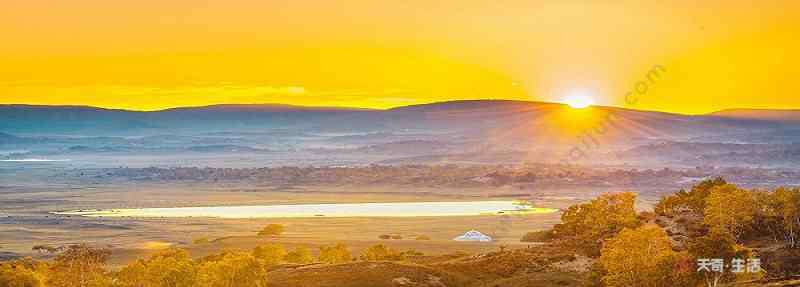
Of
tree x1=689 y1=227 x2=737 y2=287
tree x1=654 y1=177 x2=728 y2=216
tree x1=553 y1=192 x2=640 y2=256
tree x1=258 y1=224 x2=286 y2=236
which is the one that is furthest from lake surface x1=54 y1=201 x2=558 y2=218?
tree x1=689 y1=227 x2=737 y2=287

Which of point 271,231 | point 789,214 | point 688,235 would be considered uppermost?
point 789,214

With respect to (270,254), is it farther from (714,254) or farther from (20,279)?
(714,254)

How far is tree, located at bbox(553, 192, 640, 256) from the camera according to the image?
68875 mm

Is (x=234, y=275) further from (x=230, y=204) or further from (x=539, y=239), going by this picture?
(x=230, y=204)

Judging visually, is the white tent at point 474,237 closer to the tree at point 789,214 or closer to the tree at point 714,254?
the tree at point 789,214

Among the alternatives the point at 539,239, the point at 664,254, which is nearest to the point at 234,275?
the point at 664,254

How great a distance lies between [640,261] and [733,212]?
18.7 metres

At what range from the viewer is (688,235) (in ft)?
215

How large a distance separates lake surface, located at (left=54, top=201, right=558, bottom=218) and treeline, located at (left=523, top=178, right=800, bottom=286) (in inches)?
2277

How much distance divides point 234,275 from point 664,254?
1823 cm

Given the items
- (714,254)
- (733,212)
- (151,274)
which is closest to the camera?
(714,254)

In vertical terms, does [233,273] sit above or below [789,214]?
below

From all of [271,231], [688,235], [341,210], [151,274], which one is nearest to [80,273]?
[151,274]

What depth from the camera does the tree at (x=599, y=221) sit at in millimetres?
68875
